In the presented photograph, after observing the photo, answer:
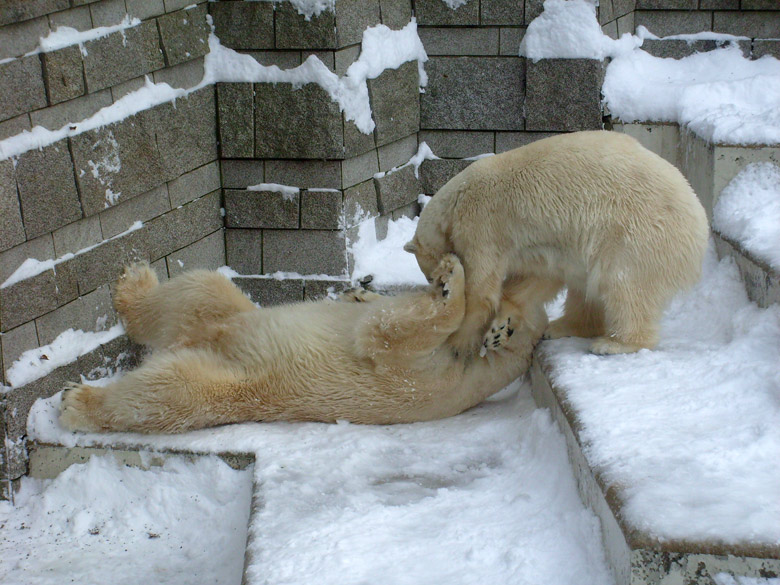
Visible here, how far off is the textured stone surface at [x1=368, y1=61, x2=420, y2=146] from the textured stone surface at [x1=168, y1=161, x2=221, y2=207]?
95 centimetres

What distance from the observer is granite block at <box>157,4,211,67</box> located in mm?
4453

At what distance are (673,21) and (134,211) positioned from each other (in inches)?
147

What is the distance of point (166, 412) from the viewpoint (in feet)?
12.2

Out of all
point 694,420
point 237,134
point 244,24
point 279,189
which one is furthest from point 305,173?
point 694,420

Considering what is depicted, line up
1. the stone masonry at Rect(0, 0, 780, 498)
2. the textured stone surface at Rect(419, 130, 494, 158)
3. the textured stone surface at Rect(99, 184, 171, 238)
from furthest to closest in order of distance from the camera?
the textured stone surface at Rect(419, 130, 494, 158) < the textured stone surface at Rect(99, 184, 171, 238) < the stone masonry at Rect(0, 0, 780, 498)

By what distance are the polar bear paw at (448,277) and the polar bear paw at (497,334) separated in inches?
9.1

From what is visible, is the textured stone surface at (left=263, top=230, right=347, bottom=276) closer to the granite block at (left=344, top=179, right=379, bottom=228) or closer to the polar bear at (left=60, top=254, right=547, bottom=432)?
the granite block at (left=344, top=179, right=379, bottom=228)

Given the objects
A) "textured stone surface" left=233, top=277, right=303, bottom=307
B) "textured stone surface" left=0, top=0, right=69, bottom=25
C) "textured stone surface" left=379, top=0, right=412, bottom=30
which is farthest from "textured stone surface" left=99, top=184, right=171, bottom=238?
"textured stone surface" left=379, top=0, right=412, bottom=30

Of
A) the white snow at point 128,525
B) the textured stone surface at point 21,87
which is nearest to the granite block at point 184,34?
the textured stone surface at point 21,87

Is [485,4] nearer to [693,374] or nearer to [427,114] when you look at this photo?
[427,114]

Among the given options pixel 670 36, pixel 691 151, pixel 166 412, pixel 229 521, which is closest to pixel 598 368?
pixel 229 521

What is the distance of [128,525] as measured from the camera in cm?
355

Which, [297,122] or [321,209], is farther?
[321,209]

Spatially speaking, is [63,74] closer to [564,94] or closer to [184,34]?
[184,34]
